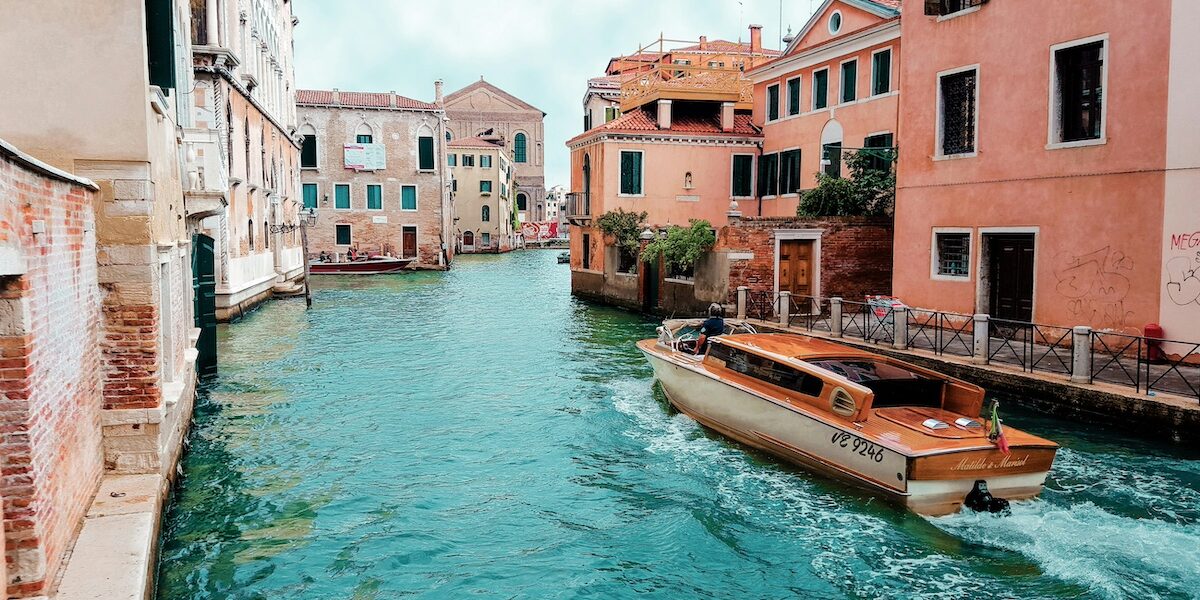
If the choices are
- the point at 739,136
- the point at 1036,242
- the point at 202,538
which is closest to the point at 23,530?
the point at 202,538

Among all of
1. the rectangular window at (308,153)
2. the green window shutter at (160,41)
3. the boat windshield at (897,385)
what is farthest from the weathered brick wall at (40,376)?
the rectangular window at (308,153)

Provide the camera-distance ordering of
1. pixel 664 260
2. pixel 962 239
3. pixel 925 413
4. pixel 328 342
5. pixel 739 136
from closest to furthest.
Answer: pixel 925 413 → pixel 962 239 → pixel 328 342 → pixel 664 260 → pixel 739 136

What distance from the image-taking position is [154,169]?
779 centimetres

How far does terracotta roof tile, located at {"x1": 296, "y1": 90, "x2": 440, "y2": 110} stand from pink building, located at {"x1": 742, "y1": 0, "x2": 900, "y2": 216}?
26605 millimetres

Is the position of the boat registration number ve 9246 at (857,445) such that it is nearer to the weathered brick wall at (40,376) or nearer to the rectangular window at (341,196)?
the weathered brick wall at (40,376)

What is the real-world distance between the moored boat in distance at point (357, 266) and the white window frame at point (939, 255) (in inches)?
1256

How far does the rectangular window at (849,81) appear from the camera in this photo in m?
22.9

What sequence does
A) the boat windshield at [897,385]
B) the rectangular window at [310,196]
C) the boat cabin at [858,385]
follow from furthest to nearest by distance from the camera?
1. the rectangular window at [310,196]
2. the boat windshield at [897,385]
3. the boat cabin at [858,385]

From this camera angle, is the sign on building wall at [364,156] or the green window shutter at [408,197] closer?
the sign on building wall at [364,156]

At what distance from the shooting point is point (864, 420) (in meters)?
8.97

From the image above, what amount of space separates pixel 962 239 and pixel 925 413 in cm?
773

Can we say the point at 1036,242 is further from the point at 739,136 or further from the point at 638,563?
the point at 739,136

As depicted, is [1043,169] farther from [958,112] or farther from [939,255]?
[939,255]

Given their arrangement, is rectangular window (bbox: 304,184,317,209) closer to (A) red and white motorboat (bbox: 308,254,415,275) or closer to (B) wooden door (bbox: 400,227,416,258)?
(A) red and white motorboat (bbox: 308,254,415,275)
